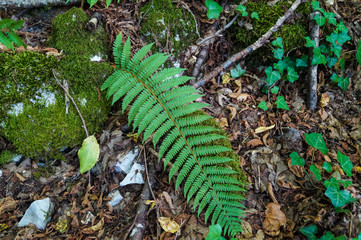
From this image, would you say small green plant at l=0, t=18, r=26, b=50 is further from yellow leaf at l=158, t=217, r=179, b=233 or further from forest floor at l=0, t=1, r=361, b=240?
yellow leaf at l=158, t=217, r=179, b=233

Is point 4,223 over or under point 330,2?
under

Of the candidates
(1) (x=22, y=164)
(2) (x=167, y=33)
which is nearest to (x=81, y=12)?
(2) (x=167, y=33)

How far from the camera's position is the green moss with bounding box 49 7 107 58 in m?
3.04

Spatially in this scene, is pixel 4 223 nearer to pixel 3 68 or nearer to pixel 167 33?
pixel 3 68

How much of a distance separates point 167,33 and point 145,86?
1107mm

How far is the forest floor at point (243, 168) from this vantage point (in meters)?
2.33

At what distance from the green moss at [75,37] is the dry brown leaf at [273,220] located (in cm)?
269

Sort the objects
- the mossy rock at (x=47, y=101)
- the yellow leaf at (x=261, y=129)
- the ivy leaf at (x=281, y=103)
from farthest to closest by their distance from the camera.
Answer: the ivy leaf at (x=281, y=103), the yellow leaf at (x=261, y=129), the mossy rock at (x=47, y=101)

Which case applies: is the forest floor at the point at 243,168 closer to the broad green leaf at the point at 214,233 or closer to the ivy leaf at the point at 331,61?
the ivy leaf at the point at 331,61

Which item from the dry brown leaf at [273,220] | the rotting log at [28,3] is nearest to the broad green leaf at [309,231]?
the dry brown leaf at [273,220]

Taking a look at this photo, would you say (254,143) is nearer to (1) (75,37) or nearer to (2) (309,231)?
(2) (309,231)

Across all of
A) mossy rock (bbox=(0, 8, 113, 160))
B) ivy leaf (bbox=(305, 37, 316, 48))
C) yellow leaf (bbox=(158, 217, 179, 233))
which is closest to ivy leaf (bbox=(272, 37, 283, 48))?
ivy leaf (bbox=(305, 37, 316, 48))

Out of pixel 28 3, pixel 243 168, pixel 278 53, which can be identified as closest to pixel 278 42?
pixel 278 53

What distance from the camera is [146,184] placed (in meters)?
2.64
